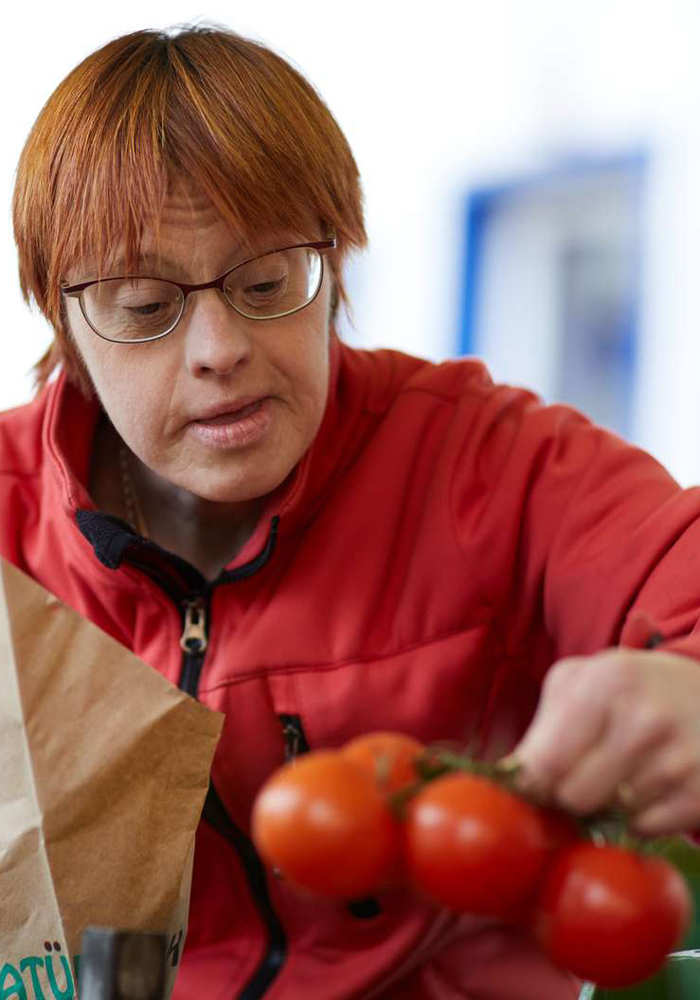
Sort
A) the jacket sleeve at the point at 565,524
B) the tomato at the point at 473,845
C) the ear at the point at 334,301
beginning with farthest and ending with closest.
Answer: the ear at the point at 334,301
the jacket sleeve at the point at 565,524
the tomato at the point at 473,845

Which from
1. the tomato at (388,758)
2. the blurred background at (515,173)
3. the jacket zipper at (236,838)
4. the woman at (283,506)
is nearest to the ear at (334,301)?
the woman at (283,506)

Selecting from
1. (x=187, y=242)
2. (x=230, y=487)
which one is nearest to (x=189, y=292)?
(x=187, y=242)

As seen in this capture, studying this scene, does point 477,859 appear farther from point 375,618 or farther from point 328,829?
point 375,618

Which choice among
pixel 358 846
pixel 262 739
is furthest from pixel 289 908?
pixel 358 846

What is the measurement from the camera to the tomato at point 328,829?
54 centimetres

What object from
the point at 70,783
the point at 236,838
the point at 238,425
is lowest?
the point at 236,838

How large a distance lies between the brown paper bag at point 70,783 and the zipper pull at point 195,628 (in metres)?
0.20

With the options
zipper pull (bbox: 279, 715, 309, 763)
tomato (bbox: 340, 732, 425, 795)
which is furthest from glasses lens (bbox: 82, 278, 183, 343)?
tomato (bbox: 340, 732, 425, 795)

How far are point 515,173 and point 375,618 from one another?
2.23m

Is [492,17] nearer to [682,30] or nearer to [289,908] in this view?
[682,30]

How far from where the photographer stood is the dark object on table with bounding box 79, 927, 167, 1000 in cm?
60

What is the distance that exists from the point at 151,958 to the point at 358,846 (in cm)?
15

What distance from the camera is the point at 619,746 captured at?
566 mm

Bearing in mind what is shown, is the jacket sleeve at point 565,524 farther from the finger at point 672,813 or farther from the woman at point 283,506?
the finger at point 672,813
